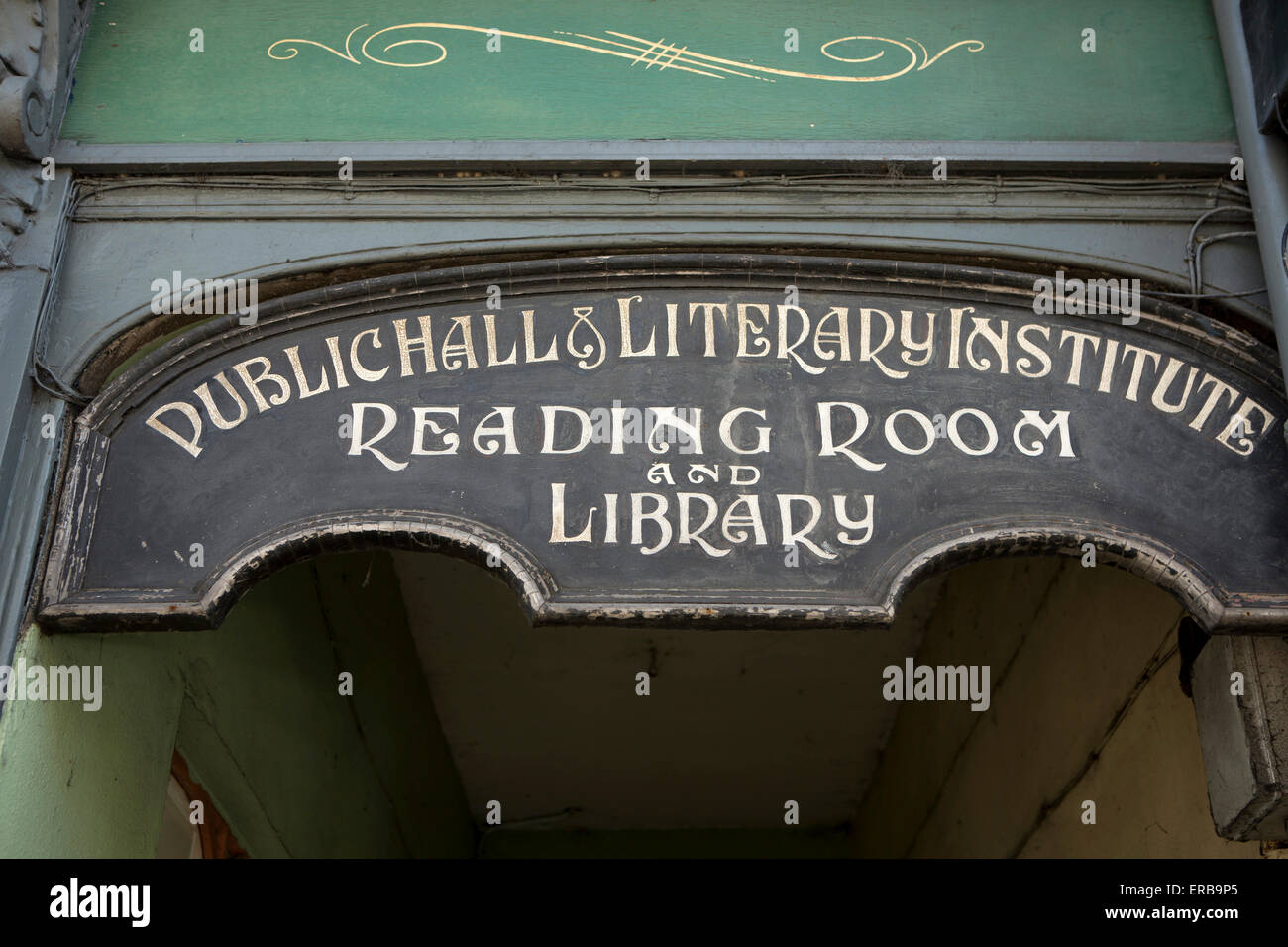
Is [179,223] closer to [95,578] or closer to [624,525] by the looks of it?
[95,578]

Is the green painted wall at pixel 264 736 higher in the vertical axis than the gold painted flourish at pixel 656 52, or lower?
lower

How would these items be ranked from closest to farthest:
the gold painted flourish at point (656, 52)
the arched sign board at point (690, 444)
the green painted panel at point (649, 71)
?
the arched sign board at point (690, 444)
the green painted panel at point (649, 71)
the gold painted flourish at point (656, 52)

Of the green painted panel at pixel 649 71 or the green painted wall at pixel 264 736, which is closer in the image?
the green painted wall at pixel 264 736

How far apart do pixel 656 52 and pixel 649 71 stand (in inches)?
3.0

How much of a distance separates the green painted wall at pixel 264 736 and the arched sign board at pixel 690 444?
0.35 m

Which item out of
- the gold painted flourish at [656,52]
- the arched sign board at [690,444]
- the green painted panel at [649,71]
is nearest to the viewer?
the arched sign board at [690,444]

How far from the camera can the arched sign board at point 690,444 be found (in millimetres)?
3082

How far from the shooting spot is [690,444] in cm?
327

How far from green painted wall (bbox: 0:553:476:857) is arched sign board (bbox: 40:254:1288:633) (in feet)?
1.15

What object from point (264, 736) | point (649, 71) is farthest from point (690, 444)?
point (264, 736)

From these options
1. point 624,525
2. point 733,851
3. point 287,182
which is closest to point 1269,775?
point 624,525

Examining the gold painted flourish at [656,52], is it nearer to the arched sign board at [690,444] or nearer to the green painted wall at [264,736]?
the arched sign board at [690,444]

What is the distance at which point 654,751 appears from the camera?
6.96 metres

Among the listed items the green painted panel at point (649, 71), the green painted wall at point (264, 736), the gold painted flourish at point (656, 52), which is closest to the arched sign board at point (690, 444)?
the green painted wall at point (264, 736)
